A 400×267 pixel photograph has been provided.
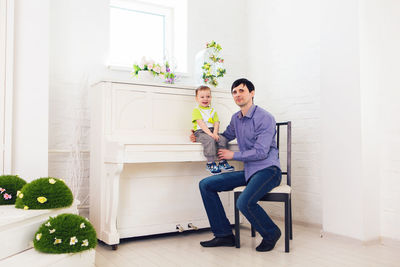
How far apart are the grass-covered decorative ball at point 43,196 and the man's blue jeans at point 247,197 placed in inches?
42.4

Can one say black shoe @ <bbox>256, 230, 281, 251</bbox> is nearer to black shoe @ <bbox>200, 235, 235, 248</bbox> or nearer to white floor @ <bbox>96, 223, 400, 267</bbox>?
white floor @ <bbox>96, 223, 400, 267</bbox>

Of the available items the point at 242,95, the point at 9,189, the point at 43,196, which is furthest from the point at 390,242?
the point at 9,189

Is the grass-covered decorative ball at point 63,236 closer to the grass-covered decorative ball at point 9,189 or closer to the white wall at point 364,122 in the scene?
the grass-covered decorative ball at point 9,189

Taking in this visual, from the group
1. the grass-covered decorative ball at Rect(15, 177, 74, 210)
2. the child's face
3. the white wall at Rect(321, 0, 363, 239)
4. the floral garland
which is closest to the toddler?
the child's face

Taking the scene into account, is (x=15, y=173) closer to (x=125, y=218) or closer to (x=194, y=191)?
(x=125, y=218)

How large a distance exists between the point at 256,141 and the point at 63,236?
1.48 metres

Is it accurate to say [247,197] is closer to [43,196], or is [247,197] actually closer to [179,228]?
[179,228]

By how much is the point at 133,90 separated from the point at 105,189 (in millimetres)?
826

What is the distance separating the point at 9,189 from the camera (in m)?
2.40

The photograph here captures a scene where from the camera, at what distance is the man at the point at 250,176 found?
8.84ft

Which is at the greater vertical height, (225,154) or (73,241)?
(225,154)

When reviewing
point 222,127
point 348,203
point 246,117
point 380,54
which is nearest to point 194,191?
point 222,127

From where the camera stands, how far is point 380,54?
3.02 m

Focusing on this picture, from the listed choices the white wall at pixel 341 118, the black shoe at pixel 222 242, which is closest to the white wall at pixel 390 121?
the white wall at pixel 341 118
